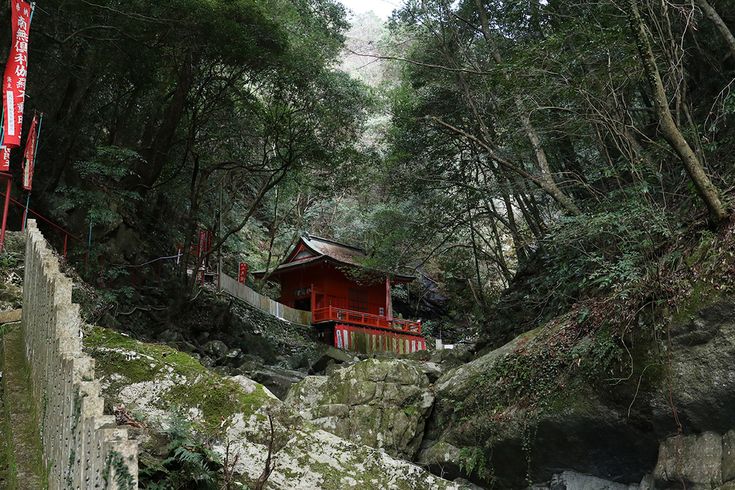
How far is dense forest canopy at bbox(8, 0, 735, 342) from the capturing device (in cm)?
879

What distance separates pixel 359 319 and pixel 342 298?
1137 mm

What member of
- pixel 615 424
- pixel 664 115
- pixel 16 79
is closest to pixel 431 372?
pixel 615 424

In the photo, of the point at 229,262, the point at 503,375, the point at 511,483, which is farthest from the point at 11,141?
the point at 229,262

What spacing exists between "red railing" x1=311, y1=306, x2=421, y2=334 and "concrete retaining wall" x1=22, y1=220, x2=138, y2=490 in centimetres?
1717

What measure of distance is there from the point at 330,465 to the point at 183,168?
1504 cm

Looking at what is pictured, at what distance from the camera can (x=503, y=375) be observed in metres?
9.49

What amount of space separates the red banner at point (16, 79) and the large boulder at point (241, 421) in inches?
241

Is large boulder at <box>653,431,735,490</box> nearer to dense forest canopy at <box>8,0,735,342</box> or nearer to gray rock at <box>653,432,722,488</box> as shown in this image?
gray rock at <box>653,432,722,488</box>

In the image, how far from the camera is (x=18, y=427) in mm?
5074

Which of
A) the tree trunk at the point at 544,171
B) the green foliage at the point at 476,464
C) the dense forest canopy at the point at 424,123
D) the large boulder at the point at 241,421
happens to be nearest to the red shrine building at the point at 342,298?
the dense forest canopy at the point at 424,123

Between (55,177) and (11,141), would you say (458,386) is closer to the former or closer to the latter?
(11,141)

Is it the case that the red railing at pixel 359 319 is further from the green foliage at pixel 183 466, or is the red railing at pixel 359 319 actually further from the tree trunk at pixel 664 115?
the green foliage at pixel 183 466

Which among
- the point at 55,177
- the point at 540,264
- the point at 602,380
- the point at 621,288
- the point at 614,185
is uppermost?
the point at 55,177

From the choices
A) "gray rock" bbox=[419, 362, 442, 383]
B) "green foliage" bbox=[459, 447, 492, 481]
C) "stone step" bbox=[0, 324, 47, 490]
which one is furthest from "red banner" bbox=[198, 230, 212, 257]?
"stone step" bbox=[0, 324, 47, 490]
